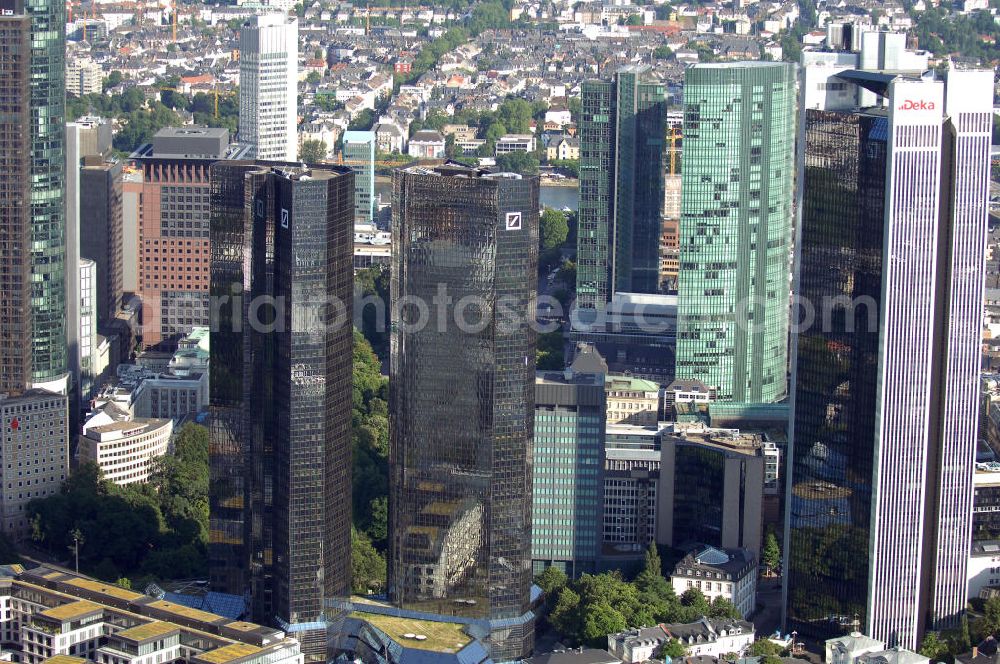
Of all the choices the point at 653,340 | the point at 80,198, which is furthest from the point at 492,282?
the point at 80,198

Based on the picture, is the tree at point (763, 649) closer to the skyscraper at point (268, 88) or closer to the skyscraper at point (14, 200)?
the skyscraper at point (14, 200)

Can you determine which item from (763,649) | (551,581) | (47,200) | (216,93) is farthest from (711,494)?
(216,93)

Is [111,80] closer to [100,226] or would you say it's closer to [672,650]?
[100,226]

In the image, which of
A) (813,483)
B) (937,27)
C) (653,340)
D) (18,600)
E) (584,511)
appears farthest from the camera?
(937,27)

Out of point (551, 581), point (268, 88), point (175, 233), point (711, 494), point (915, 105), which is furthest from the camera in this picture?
point (268, 88)

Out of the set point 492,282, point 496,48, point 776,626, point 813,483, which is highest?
point 496,48

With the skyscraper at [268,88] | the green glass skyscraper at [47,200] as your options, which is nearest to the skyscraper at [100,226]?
the green glass skyscraper at [47,200]

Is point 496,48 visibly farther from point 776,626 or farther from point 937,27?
point 776,626
